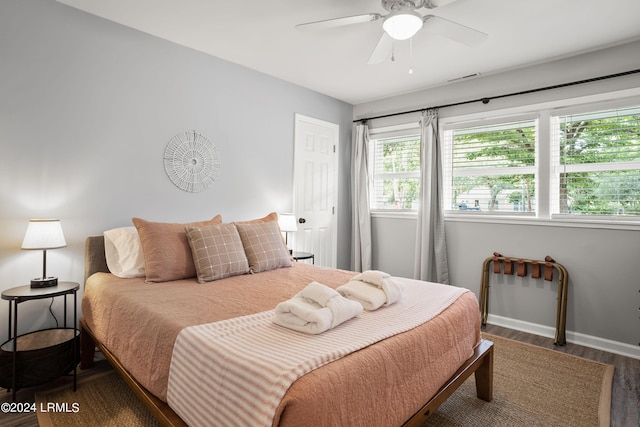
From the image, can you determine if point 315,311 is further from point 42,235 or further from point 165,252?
point 42,235

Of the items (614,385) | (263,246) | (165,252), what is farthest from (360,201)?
(614,385)

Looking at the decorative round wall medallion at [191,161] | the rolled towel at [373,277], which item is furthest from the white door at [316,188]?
the rolled towel at [373,277]

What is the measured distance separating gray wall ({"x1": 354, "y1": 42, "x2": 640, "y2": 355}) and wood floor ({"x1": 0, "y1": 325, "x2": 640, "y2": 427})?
18cm

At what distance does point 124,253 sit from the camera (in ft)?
8.34

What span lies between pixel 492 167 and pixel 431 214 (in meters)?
0.81

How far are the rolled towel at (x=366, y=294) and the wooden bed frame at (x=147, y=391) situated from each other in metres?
0.49

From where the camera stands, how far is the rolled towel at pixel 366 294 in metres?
1.80

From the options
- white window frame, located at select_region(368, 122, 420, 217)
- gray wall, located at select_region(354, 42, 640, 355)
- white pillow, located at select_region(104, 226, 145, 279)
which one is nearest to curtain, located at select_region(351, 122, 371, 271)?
white window frame, located at select_region(368, 122, 420, 217)

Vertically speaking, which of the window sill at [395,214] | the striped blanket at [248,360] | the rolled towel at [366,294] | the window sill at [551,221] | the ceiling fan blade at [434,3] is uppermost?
the ceiling fan blade at [434,3]

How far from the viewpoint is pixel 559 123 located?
10.9 feet

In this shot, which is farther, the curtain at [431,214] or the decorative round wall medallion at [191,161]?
the curtain at [431,214]

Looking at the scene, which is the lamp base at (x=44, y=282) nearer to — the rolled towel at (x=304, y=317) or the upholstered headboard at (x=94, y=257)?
the upholstered headboard at (x=94, y=257)

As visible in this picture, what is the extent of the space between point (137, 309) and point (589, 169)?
3.77 m

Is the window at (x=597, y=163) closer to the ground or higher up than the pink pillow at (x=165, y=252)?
higher up
